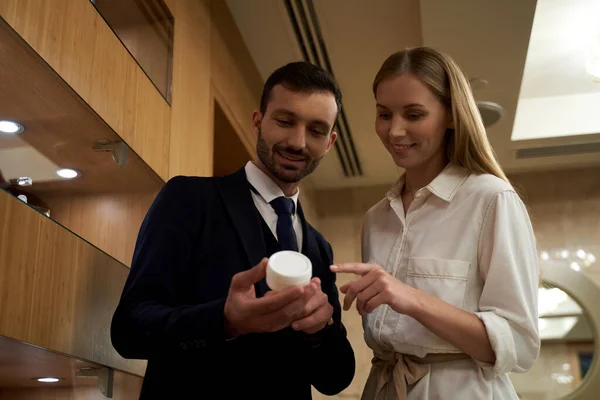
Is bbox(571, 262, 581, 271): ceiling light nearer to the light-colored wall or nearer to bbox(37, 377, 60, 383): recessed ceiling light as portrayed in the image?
the light-colored wall

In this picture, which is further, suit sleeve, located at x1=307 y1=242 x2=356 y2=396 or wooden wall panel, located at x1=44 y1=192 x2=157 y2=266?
wooden wall panel, located at x1=44 y1=192 x2=157 y2=266

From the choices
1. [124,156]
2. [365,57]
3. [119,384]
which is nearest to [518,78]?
[365,57]

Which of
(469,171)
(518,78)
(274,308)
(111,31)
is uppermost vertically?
(518,78)

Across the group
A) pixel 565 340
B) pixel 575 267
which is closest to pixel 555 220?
pixel 575 267

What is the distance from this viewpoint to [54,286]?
4.75ft

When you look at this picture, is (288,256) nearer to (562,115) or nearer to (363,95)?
(363,95)

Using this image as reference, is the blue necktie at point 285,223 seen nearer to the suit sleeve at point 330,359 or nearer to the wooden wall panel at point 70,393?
the suit sleeve at point 330,359

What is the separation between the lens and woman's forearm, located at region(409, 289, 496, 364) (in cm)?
105

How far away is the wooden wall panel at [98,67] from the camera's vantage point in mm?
1381

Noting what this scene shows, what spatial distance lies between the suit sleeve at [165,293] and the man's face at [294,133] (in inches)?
8.0

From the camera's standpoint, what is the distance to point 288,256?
3.16 feet

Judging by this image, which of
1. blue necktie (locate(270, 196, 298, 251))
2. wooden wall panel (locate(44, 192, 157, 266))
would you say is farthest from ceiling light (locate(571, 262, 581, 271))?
blue necktie (locate(270, 196, 298, 251))

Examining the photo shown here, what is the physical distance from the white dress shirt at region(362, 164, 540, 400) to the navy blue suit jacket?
151mm

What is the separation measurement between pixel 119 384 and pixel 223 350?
0.81 metres
